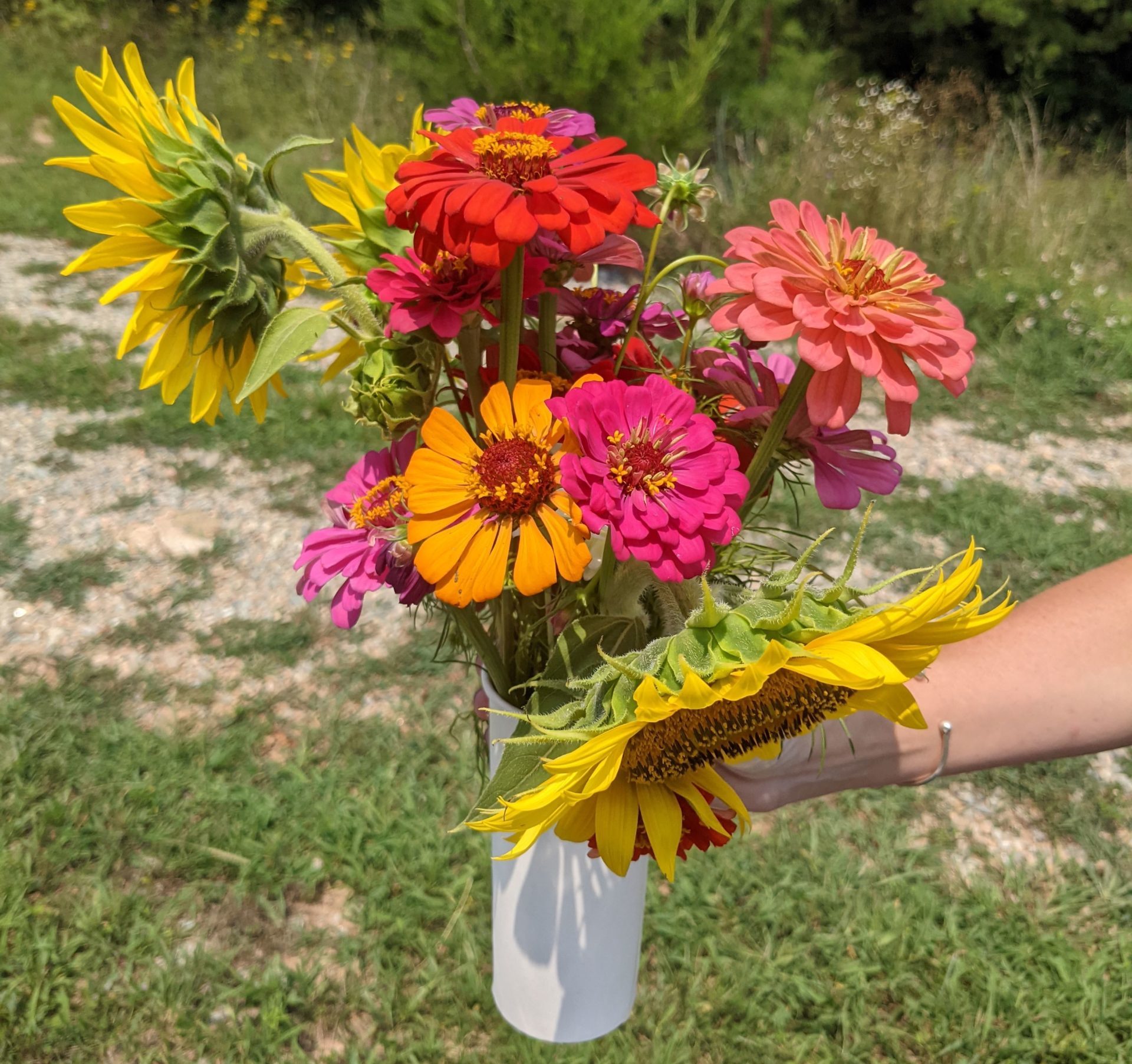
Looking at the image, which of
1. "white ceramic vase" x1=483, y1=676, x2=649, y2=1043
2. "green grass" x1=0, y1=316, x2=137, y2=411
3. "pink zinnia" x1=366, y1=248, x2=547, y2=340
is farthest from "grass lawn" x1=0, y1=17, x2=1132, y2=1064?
"pink zinnia" x1=366, y1=248, x2=547, y2=340

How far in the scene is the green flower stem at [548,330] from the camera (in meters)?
0.67

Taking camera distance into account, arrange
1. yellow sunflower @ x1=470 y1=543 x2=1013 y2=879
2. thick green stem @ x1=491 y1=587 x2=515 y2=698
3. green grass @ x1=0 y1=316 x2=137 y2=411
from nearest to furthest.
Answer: yellow sunflower @ x1=470 y1=543 x2=1013 y2=879
thick green stem @ x1=491 y1=587 x2=515 y2=698
green grass @ x1=0 y1=316 x2=137 y2=411

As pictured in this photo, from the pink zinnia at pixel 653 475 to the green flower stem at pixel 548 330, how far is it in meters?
0.13

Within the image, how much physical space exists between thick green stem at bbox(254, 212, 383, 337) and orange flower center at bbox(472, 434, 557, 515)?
0.52ft

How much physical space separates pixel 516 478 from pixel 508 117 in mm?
263

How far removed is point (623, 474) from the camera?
21.0 inches

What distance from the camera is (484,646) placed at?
73cm

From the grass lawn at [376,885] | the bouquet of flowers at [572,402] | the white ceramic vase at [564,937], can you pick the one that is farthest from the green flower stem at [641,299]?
the grass lawn at [376,885]

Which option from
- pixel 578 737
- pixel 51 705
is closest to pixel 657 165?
pixel 578 737

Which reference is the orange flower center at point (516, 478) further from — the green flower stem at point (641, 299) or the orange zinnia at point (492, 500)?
the green flower stem at point (641, 299)

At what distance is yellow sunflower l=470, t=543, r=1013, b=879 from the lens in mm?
498

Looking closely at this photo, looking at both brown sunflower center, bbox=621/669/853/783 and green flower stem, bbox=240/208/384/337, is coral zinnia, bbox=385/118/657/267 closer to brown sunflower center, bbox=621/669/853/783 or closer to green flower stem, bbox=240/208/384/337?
green flower stem, bbox=240/208/384/337

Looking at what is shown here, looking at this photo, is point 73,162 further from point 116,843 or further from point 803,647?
point 116,843

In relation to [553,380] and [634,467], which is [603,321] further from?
[634,467]
